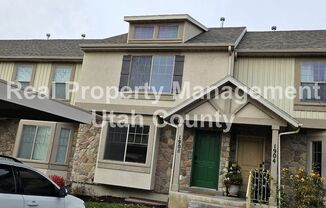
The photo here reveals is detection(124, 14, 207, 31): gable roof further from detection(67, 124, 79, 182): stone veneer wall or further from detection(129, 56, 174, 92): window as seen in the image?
detection(67, 124, 79, 182): stone veneer wall

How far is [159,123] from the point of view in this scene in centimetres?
1373

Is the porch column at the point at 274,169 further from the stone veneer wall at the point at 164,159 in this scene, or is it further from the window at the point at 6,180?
the window at the point at 6,180

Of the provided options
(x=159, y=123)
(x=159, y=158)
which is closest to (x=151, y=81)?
(x=159, y=123)

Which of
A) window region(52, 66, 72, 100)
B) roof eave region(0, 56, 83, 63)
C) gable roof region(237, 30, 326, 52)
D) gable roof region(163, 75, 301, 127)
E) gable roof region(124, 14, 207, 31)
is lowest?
gable roof region(163, 75, 301, 127)

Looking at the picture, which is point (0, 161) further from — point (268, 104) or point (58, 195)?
point (268, 104)

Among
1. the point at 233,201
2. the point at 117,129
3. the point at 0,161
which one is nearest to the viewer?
the point at 0,161

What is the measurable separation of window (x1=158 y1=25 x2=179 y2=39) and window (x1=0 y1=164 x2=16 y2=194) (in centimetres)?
1038

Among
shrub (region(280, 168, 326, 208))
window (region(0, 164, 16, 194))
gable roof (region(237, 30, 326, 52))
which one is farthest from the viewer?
gable roof (region(237, 30, 326, 52))

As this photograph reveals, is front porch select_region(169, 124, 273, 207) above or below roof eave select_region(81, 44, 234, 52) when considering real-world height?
below

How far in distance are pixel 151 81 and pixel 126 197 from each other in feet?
15.8

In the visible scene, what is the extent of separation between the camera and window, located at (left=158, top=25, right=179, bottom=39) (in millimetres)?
14828

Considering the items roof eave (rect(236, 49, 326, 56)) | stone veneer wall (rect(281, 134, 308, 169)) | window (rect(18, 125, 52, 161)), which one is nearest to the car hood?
stone veneer wall (rect(281, 134, 308, 169))

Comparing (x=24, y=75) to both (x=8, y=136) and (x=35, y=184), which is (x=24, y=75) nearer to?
(x=8, y=136)

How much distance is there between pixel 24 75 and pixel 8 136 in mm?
3153
